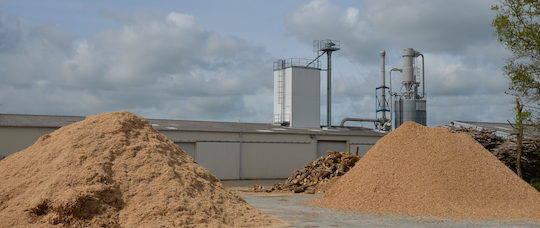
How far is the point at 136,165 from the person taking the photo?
35.5 ft

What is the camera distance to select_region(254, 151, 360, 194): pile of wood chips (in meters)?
20.4

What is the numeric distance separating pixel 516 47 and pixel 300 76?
59.9 ft

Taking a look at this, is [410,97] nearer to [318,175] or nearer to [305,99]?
[305,99]

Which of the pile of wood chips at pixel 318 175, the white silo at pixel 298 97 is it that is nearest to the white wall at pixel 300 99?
the white silo at pixel 298 97

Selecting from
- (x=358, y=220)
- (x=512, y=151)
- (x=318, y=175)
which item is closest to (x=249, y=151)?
(x=318, y=175)

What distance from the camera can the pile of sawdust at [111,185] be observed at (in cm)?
937

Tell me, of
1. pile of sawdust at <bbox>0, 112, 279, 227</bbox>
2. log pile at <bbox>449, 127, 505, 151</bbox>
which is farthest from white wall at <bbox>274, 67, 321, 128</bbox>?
pile of sawdust at <bbox>0, 112, 279, 227</bbox>

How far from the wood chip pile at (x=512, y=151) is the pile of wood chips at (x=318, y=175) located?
657 cm

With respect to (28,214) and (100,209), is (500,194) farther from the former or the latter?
(28,214)

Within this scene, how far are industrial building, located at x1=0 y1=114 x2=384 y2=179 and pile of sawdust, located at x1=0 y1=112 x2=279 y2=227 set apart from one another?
39.3 ft

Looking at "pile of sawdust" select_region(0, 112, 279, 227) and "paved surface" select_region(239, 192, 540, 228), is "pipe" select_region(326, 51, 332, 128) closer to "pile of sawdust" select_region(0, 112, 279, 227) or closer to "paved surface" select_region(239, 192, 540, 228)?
"paved surface" select_region(239, 192, 540, 228)

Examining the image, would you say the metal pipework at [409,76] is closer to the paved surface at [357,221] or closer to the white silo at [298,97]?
the white silo at [298,97]

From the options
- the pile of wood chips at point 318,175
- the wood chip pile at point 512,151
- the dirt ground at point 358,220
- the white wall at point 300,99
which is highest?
the white wall at point 300,99

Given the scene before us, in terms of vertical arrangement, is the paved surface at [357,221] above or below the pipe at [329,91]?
below
